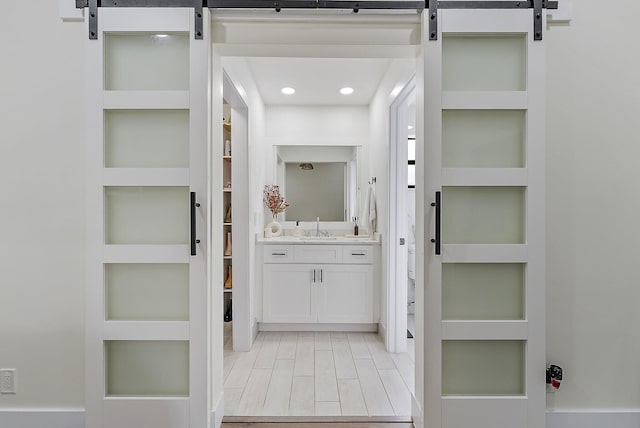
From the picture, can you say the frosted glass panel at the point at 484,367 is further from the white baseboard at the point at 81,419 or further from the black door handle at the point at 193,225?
the black door handle at the point at 193,225

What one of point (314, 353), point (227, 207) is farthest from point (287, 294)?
point (227, 207)

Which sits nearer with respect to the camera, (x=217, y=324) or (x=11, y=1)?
(x=11, y=1)

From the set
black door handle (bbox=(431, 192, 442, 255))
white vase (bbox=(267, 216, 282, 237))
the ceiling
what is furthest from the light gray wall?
white vase (bbox=(267, 216, 282, 237))

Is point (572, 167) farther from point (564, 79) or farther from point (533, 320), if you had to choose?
point (533, 320)

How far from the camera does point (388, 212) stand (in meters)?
3.55

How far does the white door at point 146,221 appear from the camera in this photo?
6.14ft

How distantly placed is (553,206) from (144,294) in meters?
2.05

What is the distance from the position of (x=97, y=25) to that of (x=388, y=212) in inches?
98.4

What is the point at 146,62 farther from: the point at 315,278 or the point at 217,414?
the point at 315,278

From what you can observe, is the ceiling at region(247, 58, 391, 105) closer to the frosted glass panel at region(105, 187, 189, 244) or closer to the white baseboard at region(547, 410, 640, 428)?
the frosted glass panel at region(105, 187, 189, 244)

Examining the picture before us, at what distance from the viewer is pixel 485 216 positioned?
76.9 inches

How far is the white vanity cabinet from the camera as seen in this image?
157 inches

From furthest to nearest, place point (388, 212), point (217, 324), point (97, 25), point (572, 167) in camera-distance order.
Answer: point (388, 212), point (217, 324), point (572, 167), point (97, 25)

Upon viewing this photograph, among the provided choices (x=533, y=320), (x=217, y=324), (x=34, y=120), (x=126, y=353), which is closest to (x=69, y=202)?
(x=34, y=120)
